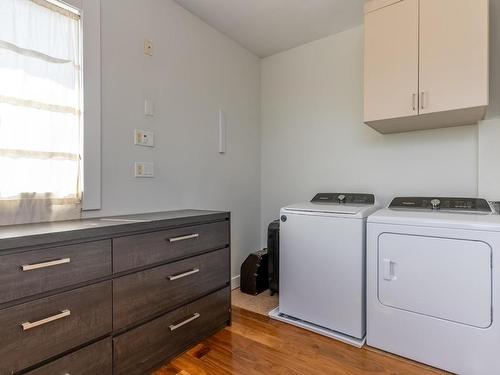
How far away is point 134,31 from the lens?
1.92 meters

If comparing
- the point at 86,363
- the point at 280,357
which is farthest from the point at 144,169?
the point at 280,357

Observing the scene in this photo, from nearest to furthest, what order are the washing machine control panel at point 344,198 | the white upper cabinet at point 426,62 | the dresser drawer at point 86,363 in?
the dresser drawer at point 86,363, the white upper cabinet at point 426,62, the washing machine control panel at point 344,198

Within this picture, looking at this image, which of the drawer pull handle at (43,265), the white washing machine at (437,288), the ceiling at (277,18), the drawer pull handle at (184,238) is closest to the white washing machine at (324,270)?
the white washing machine at (437,288)

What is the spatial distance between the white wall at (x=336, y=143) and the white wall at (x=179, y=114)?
0.22 metres

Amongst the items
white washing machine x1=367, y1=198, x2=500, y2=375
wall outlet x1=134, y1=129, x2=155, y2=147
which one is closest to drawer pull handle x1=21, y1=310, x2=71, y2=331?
wall outlet x1=134, y1=129, x2=155, y2=147

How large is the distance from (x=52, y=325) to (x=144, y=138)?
1.23 meters

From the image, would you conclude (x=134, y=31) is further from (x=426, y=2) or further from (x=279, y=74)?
(x=426, y=2)

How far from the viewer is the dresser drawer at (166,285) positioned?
1371 millimetres

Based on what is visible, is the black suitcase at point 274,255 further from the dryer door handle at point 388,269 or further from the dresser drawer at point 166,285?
the dryer door handle at point 388,269

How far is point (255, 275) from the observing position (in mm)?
2617

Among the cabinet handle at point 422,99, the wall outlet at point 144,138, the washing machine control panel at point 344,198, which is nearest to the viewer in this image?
the cabinet handle at point 422,99

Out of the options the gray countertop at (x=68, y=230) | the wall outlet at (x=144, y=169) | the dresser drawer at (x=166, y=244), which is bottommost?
the dresser drawer at (x=166, y=244)

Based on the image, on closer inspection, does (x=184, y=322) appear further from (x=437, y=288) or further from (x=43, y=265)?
(x=437, y=288)

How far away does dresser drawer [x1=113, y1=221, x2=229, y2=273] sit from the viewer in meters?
1.38
